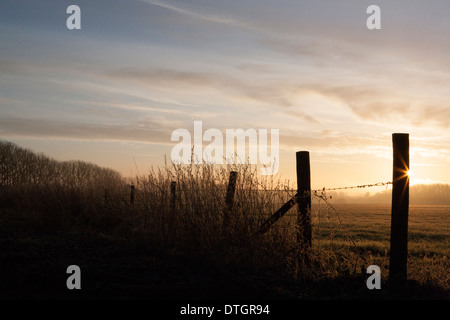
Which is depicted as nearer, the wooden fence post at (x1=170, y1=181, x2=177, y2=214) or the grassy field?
the grassy field

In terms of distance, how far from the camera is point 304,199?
7.84m

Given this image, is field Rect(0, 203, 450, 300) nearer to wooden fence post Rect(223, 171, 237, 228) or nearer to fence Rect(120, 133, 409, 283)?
fence Rect(120, 133, 409, 283)

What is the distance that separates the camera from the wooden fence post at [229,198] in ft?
26.8

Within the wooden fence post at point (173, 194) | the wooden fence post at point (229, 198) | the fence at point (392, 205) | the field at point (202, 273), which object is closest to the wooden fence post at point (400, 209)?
the fence at point (392, 205)

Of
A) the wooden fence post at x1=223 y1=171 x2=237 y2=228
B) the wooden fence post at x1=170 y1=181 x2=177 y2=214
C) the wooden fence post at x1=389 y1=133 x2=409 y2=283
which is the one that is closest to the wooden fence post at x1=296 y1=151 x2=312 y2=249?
the wooden fence post at x1=223 y1=171 x2=237 y2=228

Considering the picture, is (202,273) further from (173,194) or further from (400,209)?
(400,209)

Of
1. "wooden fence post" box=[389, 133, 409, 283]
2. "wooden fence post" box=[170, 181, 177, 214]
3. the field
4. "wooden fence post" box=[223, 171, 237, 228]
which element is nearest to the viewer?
the field

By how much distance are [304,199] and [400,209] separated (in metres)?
1.66

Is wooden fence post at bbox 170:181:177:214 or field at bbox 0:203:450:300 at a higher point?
wooden fence post at bbox 170:181:177:214

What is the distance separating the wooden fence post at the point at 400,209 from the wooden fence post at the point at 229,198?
2902 millimetres

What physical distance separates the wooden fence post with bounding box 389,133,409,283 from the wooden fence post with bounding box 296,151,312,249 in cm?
145

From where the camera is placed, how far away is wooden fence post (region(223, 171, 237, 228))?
Result: 26.8 ft


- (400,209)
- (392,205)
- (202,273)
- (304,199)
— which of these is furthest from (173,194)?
(400,209)
